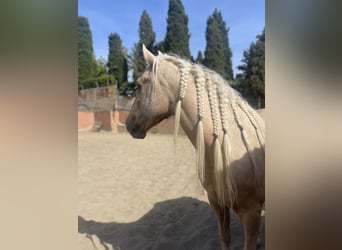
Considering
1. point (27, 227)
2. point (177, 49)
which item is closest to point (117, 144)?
point (177, 49)

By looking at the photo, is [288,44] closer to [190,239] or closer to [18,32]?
[18,32]

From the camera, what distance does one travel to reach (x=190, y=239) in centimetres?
169

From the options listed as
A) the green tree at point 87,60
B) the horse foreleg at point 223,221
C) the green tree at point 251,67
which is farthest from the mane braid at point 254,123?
the green tree at point 251,67

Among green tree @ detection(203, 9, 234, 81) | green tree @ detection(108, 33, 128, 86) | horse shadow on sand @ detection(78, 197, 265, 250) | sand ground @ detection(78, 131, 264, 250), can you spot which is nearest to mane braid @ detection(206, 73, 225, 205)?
sand ground @ detection(78, 131, 264, 250)

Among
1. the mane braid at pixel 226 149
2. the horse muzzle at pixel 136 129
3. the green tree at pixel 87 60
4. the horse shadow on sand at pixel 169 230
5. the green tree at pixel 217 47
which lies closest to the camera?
the mane braid at pixel 226 149

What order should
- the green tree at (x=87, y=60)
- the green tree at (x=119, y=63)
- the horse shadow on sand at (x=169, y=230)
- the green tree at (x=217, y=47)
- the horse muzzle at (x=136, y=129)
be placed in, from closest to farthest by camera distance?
1. the horse muzzle at (x=136, y=129)
2. the horse shadow on sand at (x=169, y=230)
3. the green tree at (x=87, y=60)
4. the green tree at (x=119, y=63)
5. the green tree at (x=217, y=47)

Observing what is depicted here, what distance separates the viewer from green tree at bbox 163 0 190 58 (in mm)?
4027

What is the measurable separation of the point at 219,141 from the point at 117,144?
224cm

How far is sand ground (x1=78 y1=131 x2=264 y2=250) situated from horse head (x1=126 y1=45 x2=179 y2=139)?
0.23 m

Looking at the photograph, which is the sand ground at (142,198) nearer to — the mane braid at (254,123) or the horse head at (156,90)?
the horse head at (156,90)

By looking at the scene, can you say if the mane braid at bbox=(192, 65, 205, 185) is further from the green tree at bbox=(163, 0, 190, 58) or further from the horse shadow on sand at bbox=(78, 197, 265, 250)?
the green tree at bbox=(163, 0, 190, 58)

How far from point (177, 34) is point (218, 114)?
3.45 metres

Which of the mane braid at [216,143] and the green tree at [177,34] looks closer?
the mane braid at [216,143]

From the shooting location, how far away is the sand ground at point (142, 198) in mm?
1689
